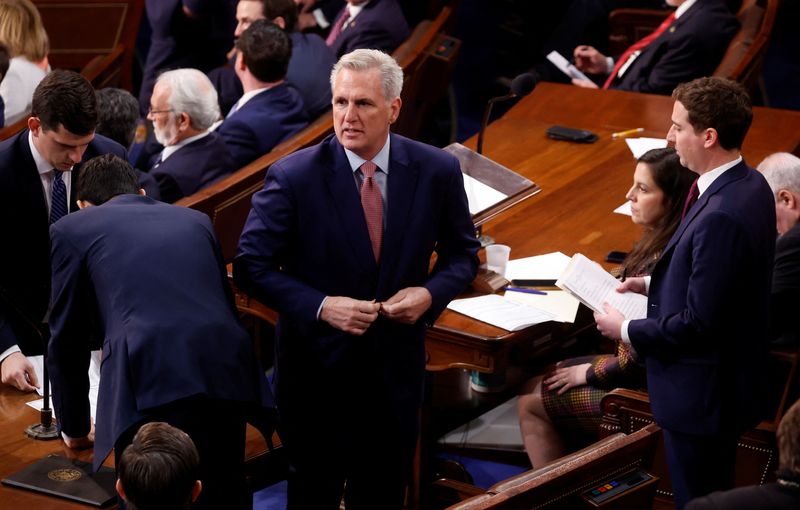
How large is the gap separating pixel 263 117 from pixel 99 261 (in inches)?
91.8

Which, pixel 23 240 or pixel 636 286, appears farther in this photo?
pixel 636 286

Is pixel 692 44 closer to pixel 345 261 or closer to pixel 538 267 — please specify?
pixel 538 267

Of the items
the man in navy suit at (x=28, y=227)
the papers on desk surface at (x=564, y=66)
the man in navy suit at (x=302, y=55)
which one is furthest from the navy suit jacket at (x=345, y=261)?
the papers on desk surface at (x=564, y=66)

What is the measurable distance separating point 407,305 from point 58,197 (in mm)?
1090

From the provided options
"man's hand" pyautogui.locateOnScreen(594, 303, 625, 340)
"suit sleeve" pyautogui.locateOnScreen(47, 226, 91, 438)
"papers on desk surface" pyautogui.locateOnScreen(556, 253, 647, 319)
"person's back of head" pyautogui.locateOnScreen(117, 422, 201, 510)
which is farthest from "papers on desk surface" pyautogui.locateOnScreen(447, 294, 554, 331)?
"person's back of head" pyautogui.locateOnScreen(117, 422, 201, 510)

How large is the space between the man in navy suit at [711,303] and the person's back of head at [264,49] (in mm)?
2272

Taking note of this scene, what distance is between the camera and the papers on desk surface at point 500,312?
348 centimetres

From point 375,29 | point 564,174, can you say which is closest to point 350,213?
point 564,174

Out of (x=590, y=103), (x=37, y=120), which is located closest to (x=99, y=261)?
(x=37, y=120)

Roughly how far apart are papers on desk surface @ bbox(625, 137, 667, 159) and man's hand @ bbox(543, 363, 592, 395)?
4.83ft

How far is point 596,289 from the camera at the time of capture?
3.38 m

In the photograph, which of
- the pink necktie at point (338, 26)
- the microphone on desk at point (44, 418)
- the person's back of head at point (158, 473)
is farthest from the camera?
the pink necktie at point (338, 26)

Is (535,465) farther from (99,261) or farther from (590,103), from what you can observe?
(590,103)

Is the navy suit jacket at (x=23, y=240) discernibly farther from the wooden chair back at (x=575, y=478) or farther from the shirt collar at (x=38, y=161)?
the wooden chair back at (x=575, y=478)
